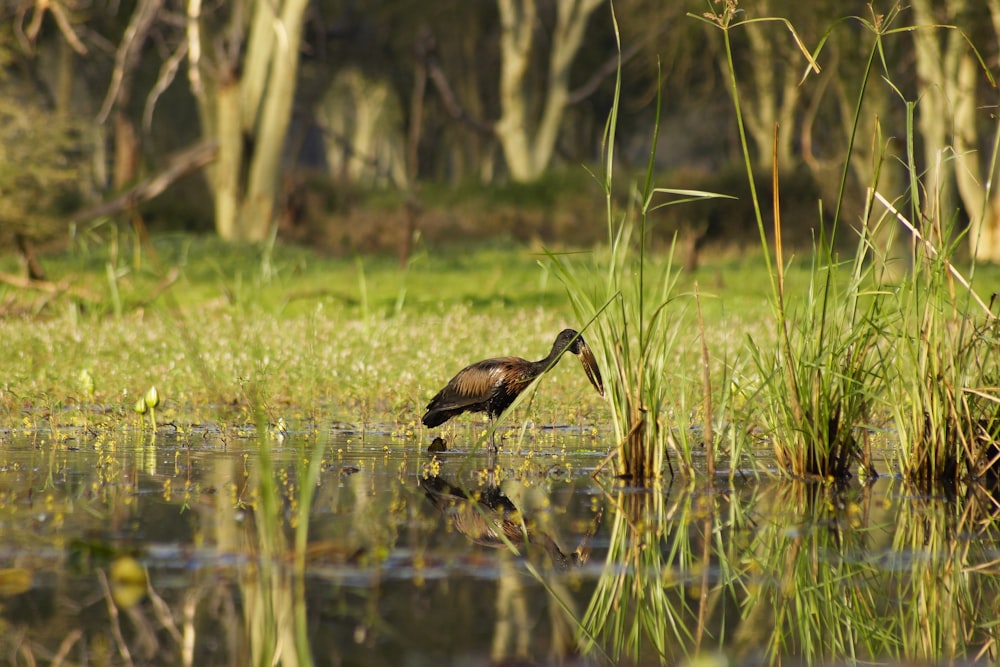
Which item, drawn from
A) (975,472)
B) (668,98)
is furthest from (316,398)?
(668,98)

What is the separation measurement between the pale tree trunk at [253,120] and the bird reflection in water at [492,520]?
19451 mm

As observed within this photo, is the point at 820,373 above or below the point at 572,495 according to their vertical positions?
above

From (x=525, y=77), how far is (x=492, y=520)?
31.7m

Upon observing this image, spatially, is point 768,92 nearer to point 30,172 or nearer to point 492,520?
point 30,172

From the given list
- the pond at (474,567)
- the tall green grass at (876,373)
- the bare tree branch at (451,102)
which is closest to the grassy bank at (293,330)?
the pond at (474,567)

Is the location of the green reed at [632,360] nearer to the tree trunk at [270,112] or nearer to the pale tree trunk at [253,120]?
the tree trunk at [270,112]

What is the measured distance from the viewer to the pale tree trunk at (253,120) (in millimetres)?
25141

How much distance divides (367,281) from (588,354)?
1152cm

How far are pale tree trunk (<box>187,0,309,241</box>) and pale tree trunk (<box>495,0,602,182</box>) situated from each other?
35.6 ft

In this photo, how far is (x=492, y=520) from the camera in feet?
18.6

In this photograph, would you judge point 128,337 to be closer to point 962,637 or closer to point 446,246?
point 962,637

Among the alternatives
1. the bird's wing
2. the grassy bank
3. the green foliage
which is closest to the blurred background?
the green foliage

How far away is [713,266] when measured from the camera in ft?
73.5

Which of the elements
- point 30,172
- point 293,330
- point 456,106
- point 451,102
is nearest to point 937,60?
point 293,330
